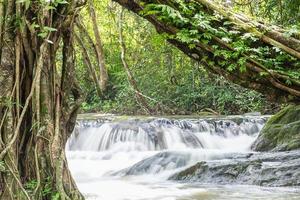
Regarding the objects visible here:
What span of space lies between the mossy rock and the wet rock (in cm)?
76

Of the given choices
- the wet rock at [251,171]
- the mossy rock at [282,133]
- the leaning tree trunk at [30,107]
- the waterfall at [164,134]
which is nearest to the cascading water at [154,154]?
the waterfall at [164,134]

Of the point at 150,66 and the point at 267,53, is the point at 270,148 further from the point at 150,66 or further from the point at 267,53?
the point at 150,66

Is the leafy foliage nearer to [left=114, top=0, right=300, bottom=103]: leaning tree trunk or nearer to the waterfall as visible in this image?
the waterfall

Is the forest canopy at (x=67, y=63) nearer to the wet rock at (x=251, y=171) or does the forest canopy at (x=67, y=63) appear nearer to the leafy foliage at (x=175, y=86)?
the wet rock at (x=251, y=171)

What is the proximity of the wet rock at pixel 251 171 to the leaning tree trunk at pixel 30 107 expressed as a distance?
160 inches

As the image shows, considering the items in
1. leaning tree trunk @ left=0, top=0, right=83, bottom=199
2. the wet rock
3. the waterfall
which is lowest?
the waterfall

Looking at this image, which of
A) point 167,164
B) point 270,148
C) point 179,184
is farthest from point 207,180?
point 270,148

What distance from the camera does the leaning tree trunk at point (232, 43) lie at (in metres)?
3.73

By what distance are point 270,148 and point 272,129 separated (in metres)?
0.60

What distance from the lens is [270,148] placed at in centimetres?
877

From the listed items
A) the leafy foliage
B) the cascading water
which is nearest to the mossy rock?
the cascading water

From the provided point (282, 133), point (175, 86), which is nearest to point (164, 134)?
point (282, 133)

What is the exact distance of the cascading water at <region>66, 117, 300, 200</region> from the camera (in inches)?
248

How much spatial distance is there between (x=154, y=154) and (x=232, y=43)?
5.43m
